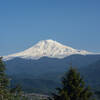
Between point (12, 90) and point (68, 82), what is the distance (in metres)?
12.5

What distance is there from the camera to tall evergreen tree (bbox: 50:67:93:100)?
1156 inches

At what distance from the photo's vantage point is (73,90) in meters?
29.8

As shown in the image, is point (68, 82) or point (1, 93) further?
point (1, 93)

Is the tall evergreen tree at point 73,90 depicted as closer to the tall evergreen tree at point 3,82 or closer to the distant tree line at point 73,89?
the distant tree line at point 73,89

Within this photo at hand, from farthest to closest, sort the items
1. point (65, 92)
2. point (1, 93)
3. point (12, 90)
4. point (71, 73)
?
point (12, 90), point (1, 93), point (71, 73), point (65, 92)

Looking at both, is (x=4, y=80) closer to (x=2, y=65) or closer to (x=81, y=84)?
(x=2, y=65)

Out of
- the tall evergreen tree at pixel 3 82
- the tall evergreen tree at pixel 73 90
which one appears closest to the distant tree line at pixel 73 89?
the tall evergreen tree at pixel 73 90

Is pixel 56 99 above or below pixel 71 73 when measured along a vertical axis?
below

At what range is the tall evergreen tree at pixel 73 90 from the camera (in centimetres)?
2935

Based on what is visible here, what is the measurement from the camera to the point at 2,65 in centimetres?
3806

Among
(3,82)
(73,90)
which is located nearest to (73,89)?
(73,90)

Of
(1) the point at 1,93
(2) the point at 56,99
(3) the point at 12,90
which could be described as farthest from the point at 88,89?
(3) the point at 12,90

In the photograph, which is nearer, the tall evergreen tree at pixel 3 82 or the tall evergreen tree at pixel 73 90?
the tall evergreen tree at pixel 73 90

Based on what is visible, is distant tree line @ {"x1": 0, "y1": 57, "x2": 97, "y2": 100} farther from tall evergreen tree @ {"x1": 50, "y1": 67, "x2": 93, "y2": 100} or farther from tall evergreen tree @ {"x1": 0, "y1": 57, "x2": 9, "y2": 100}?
tall evergreen tree @ {"x1": 0, "y1": 57, "x2": 9, "y2": 100}
